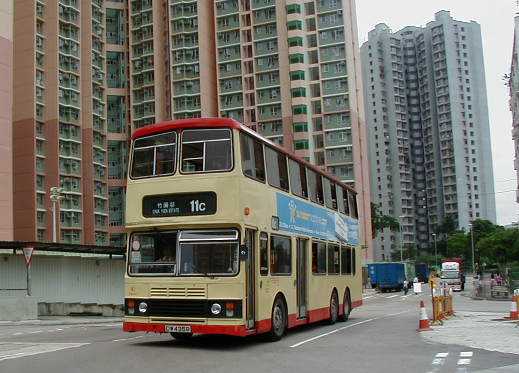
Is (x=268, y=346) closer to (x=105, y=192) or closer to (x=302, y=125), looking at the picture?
(x=302, y=125)

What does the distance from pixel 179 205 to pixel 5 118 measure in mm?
45168

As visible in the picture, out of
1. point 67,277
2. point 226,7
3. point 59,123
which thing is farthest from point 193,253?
point 226,7

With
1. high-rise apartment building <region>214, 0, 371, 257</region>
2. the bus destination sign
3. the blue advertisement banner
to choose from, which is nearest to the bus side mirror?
the bus destination sign

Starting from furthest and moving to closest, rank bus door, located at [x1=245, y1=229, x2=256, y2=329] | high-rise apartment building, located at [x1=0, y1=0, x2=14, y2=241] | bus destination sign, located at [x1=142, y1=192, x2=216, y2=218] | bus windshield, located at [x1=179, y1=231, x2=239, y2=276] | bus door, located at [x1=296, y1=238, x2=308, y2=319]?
high-rise apartment building, located at [x1=0, y1=0, x2=14, y2=241], bus door, located at [x1=296, y1=238, x2=308, y2=319], bus door, located at [x1=245, y1=229, x2=256, y2=329], bus destination sign, located at [x1=142, y1=192, x2=216, y2=218], bus windshield, located at [x1=179, y1=231, x2=239, y2=276]

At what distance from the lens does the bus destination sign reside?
530 inches

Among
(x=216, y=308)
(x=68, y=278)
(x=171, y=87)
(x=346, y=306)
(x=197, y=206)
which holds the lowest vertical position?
(x=346, y=306)

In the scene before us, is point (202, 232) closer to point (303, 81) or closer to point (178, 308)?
point (178, 308)

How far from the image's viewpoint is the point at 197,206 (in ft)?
44.3

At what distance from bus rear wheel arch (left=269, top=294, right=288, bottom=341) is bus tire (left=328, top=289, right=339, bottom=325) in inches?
198

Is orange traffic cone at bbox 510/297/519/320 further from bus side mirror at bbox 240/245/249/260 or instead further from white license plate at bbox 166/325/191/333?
white license plate at bbox 166/325/191/333

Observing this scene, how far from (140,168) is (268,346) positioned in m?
4.83

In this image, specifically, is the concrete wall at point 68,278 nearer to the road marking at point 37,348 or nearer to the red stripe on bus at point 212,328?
the road marking at point 37,348

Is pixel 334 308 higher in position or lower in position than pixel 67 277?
lower

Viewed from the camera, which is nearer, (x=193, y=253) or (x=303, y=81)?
(x=193, y=253)
